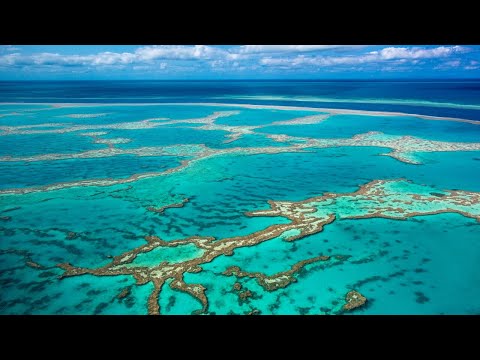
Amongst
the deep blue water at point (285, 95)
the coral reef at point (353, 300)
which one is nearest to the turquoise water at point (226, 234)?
the coral reef at point (353, 300)

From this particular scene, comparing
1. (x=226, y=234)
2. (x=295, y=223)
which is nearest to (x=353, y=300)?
(x=295, y=223)

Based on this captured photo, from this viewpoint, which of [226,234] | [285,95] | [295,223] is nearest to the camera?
[226,234]

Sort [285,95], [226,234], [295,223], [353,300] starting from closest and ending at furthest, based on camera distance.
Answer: [353,300] < [226,234] < [295,223] < [285,95]

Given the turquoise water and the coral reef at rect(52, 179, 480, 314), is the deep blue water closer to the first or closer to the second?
the turquoise water

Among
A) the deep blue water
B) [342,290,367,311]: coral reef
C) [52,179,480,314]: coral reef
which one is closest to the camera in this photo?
[342,290,367,311]: coral reef

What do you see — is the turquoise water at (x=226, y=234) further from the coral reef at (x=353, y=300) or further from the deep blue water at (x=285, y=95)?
the deep blue water at (x=285, y=95)

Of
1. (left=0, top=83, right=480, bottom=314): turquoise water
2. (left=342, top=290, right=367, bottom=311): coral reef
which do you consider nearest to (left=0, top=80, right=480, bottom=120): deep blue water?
(left=0, top=83, right=480, bottom=314): turquoise water

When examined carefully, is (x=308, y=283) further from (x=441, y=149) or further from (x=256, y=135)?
(x=256, y=135)

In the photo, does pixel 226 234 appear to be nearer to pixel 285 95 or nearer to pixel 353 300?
pixel 353 300
